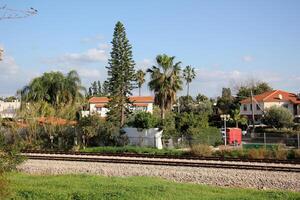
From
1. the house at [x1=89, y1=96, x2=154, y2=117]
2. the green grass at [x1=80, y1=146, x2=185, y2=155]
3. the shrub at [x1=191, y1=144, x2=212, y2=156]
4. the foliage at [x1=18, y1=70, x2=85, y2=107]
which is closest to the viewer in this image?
the shrub at [x1=191, y1=144, x2=212, y2=156]

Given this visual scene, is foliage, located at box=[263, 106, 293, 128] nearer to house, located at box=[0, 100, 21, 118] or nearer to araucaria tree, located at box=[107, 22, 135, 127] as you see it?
araucaria tree, located at box=[107, 22, 135, 127]

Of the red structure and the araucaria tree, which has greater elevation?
the araucaria tree

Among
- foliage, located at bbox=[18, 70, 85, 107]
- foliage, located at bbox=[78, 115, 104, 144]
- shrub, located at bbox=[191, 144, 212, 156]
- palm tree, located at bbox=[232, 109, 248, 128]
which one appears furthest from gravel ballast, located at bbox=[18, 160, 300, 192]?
palm tree, located at bbox=[232, 109, 248, 128]

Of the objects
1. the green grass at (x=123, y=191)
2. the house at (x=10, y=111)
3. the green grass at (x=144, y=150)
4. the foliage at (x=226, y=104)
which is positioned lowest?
the green grass at (x=123, y=191)

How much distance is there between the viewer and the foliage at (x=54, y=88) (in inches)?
2800

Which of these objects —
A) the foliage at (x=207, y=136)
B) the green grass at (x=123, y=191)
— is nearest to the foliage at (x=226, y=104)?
the foliage at (x=207, y=136)

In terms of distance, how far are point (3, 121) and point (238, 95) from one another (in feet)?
201

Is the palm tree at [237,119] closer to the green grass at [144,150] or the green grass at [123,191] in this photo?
the green grass at [144,150]

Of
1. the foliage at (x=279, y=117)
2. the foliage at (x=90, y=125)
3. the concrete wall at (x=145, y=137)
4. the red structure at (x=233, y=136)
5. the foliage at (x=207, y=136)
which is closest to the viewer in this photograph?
the foliage at (x=207, y=136)

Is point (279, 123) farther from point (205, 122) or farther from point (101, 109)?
point (101, 109)

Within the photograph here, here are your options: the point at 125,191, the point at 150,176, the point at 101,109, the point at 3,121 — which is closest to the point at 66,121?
A: the point at 3,121

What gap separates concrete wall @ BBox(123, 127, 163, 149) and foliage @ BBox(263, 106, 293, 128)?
2922cm

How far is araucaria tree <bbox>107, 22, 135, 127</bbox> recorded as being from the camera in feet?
201

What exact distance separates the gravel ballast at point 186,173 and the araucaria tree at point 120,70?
29.5m
